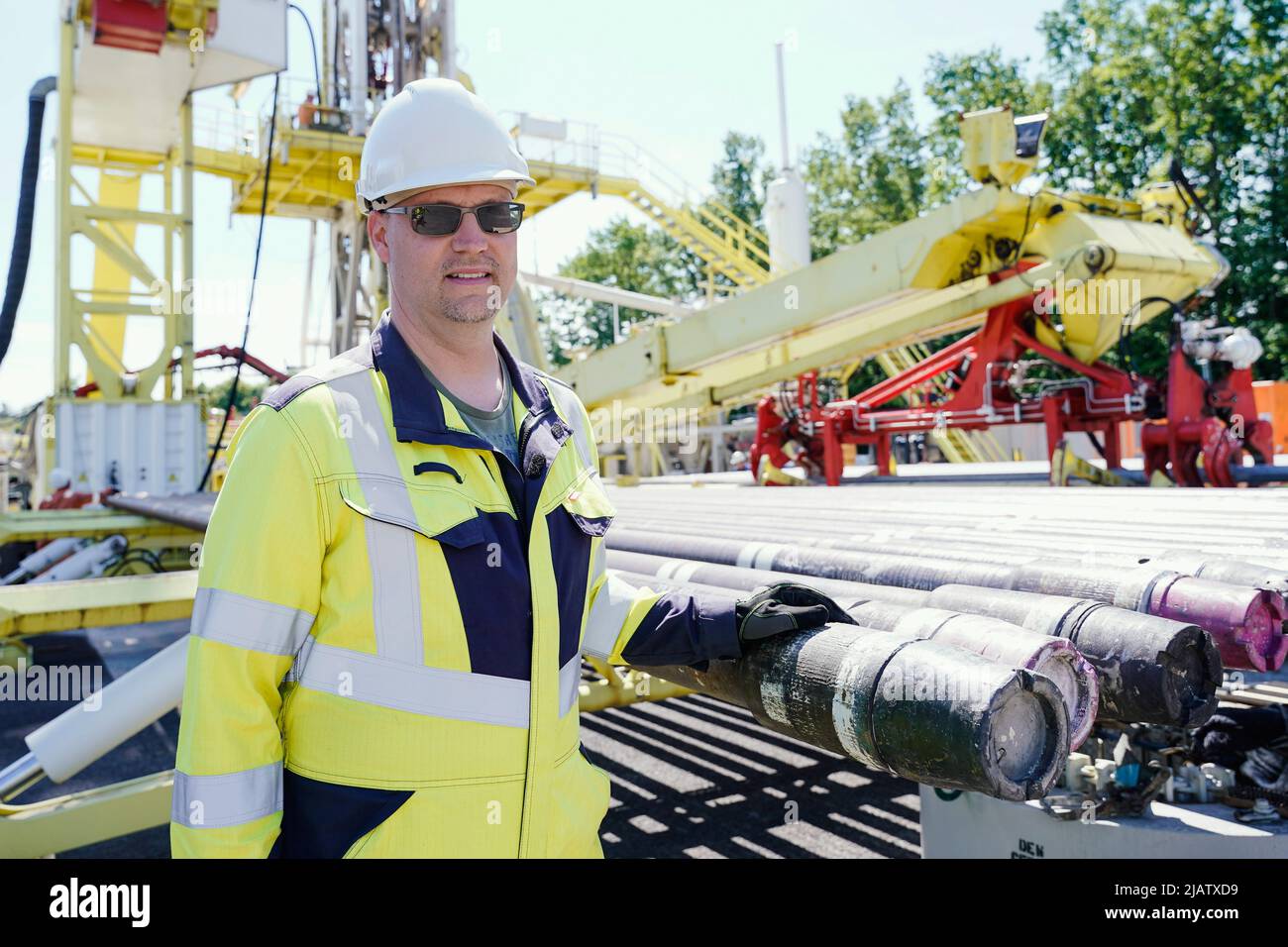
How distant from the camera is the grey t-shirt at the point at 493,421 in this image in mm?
1868

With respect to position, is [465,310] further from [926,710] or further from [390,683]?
[926,710]

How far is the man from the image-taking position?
63.2 inches

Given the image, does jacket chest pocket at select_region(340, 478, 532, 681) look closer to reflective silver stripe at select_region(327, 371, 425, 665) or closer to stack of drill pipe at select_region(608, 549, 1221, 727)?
reflective silver stripe at select_region(327, 371, 425, 665)

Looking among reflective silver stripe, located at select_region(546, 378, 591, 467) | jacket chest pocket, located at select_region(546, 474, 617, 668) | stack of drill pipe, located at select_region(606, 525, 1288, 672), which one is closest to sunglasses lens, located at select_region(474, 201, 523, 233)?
reflective silver stripe, located at select_region(546, 378, 591, 467)

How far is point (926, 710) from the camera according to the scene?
60.8 inches

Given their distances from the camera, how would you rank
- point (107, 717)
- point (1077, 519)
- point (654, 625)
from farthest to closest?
point (1077, 519)
point (107, 717)
point (654, 625)

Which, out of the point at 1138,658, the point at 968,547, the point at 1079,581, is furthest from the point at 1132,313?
the point at 1138,658

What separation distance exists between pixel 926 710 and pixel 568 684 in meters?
0.70

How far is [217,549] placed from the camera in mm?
1605

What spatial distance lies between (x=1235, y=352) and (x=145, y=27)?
9.22 meters

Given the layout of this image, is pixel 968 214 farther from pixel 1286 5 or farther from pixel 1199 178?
pixel 1286 5

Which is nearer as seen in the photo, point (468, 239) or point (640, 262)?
point (468, 239)

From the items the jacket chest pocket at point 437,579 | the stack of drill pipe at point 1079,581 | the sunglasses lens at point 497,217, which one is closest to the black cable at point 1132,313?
the stack of drill pipe at point 1079,581

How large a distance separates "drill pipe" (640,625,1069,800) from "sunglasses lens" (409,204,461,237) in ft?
3.32
